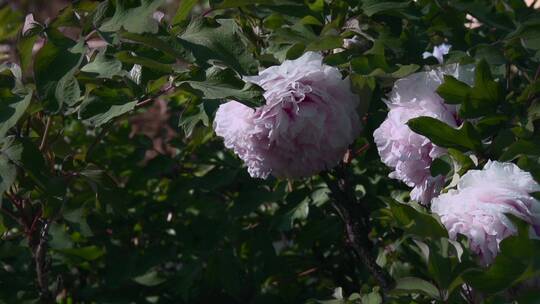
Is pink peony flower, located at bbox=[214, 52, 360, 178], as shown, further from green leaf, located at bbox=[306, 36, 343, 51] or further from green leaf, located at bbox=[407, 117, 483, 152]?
green leaf, located at bbox=[407, 117, 483, 152]

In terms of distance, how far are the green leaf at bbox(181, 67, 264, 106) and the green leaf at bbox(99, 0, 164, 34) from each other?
0.11 metres

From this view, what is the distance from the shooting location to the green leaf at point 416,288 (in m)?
1.21

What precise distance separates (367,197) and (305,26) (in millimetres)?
477

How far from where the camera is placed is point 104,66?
4.54ft

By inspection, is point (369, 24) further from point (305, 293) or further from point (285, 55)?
point (305, 293)

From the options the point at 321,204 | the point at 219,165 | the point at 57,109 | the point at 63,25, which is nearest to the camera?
the point at 57,109

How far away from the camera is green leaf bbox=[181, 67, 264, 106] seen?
128 cm

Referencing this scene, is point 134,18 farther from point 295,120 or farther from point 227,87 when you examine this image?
point 295,120

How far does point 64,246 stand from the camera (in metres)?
1.92

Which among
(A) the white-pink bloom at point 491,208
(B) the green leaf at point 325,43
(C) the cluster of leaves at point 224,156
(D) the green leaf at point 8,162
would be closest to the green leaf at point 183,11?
(C) the cluster of leaves at point 224,156

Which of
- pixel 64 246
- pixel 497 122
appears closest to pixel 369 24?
pixel 497 122

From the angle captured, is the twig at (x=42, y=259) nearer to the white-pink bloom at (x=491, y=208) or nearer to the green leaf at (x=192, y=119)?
Result: the green leaf at (x=192, y=119)

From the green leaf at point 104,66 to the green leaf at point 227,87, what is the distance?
0.12 meters

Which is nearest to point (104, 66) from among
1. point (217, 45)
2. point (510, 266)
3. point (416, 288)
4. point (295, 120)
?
point (217, 45)
